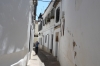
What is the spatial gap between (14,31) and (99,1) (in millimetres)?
2477

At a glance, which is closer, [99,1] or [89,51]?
[99,1]

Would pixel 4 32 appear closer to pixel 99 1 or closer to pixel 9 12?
pixel 9 12

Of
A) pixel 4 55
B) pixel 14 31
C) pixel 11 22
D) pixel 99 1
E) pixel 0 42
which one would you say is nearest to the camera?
pixel 99 1

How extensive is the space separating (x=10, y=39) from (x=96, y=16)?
7.52 ft

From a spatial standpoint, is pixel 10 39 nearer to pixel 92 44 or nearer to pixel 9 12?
pixel 9 12

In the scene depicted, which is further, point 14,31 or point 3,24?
point 14,31

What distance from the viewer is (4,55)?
11.6ft

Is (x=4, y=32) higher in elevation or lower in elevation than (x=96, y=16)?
lower

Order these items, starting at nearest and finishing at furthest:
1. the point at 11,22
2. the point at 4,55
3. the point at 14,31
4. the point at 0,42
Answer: the point at 0,42 → the point at 4,55 → the point at 11,22 → the point at 14,31

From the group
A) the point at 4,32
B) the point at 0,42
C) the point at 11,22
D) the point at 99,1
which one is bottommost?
the point at 0,42

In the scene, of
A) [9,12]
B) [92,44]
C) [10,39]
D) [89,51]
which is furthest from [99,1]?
[10,39]

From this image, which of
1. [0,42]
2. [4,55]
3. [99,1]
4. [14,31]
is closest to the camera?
[99,1]

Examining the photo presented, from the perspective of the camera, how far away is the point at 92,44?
11.3ft

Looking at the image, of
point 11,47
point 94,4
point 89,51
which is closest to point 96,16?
point 94,4
